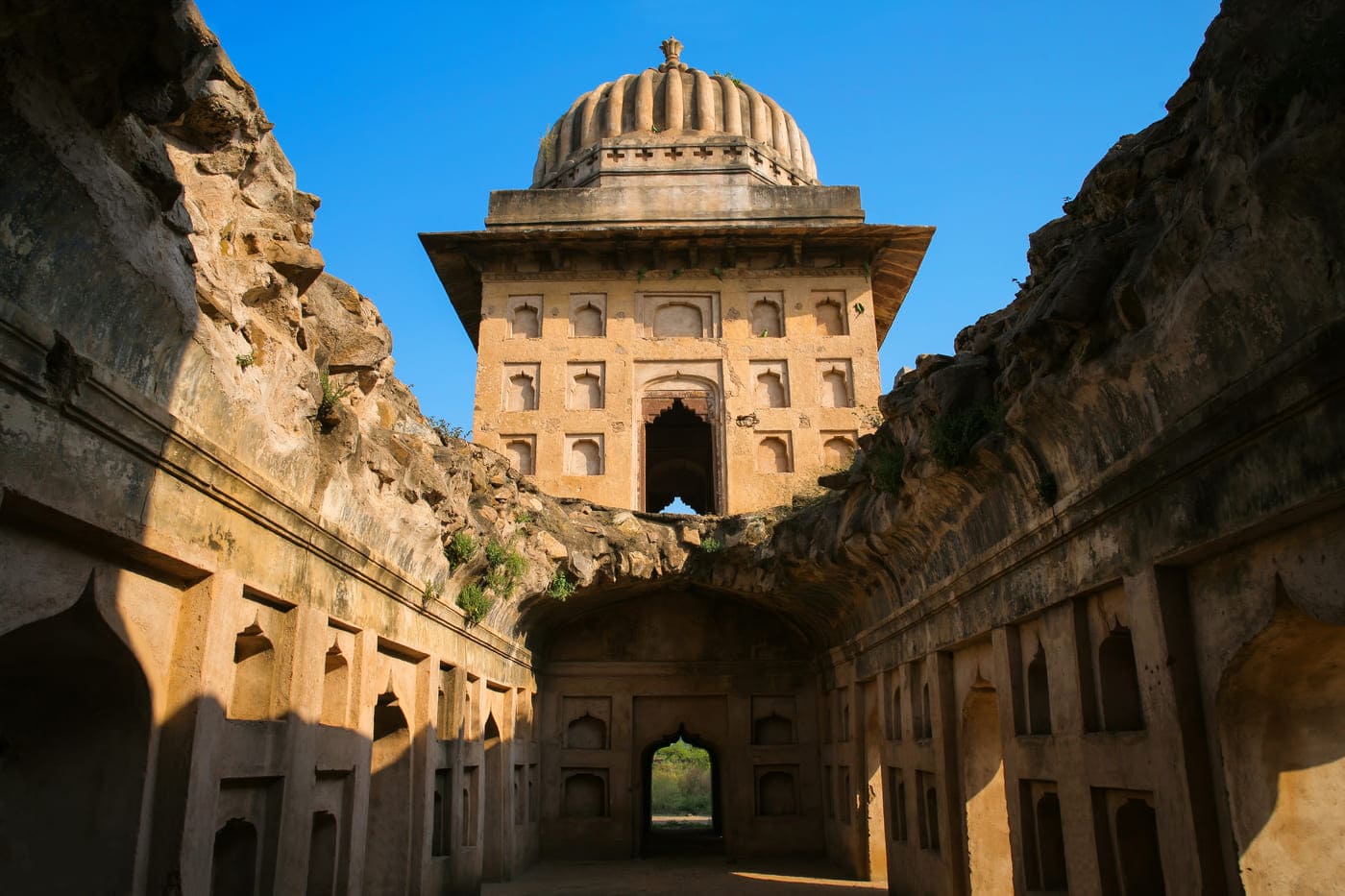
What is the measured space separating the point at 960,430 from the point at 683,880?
9.45 metres

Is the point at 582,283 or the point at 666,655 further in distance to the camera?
the point at 582,283

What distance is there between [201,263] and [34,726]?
2525 millimetres

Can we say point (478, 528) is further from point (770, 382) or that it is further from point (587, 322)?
point (770, 382)

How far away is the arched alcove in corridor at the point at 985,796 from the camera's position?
9.73 metres

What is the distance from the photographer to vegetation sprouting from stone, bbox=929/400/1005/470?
7.66m

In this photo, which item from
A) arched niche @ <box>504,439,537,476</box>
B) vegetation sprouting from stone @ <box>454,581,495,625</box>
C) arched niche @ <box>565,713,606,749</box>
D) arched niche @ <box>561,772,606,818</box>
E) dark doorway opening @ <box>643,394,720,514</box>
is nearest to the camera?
vegetation sprouting from stone @ <box>454,581,495,625</box>

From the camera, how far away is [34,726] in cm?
545

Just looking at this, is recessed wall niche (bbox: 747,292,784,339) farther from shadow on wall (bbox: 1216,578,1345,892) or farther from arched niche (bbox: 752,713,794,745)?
shadow on wall (bbox: 1216,578,1345,892)

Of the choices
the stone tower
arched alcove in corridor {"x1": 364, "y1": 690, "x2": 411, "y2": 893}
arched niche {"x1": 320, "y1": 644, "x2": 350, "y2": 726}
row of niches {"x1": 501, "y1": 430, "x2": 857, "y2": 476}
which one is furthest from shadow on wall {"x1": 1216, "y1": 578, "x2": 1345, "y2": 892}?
row of niches {"x1": 501, "y1": 430, "x2": 857, "y2": 476}

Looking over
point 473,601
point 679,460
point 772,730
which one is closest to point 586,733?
point 772,730

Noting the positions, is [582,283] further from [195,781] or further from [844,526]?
[195,781]

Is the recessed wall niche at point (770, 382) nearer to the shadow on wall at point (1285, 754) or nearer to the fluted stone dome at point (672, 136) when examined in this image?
the fluted stone dome at point (672, 136)

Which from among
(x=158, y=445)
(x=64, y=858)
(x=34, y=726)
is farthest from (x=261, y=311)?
(x=64, y=858)

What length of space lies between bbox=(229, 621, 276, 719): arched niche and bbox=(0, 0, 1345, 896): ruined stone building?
25mm
